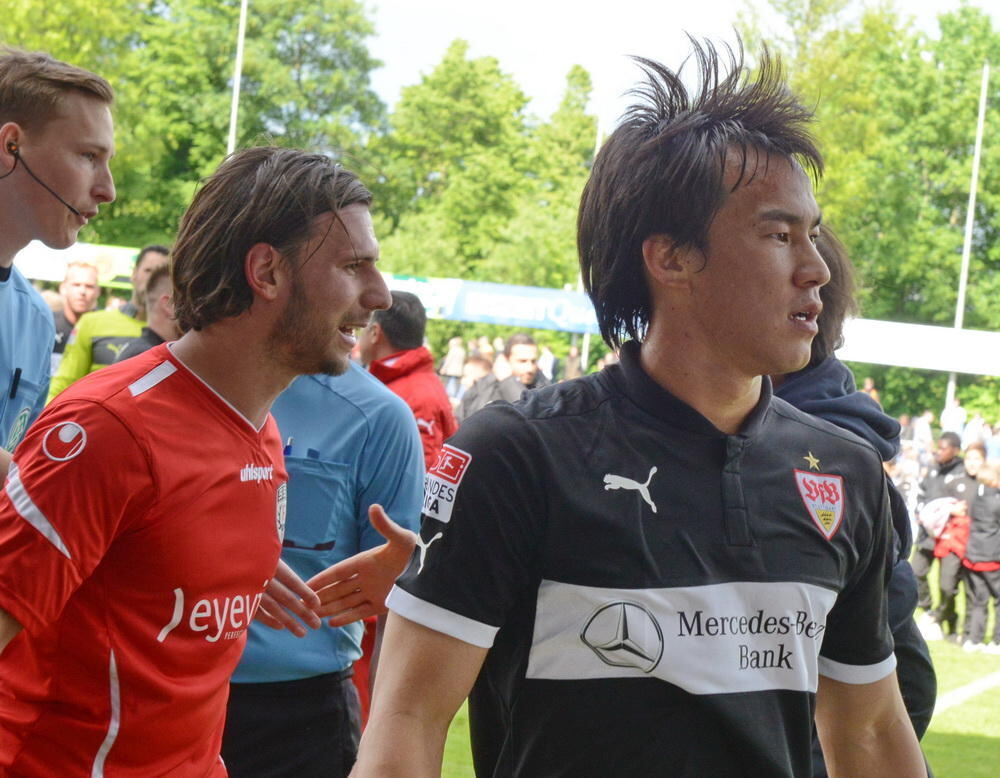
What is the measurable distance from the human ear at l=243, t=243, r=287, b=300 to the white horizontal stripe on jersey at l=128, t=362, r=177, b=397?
0.29m

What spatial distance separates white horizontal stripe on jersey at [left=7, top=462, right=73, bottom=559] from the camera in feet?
7.59

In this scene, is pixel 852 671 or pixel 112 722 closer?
pixel 852 671

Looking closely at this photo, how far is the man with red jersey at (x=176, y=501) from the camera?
2.36 metres

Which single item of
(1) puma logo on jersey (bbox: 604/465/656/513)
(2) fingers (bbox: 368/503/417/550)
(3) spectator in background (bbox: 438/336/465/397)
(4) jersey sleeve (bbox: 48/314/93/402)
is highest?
(1) puma logo on jersey (bbox: 604/465/656/513)

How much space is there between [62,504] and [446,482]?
2.32ft

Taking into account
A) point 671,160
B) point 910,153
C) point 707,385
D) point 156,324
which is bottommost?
point 910,153

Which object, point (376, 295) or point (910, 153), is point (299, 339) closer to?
point (376, 295)

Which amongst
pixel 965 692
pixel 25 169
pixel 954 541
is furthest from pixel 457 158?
pixel 25 169

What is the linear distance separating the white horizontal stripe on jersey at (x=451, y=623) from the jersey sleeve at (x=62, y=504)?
65cm

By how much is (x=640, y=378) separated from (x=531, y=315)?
26.3m

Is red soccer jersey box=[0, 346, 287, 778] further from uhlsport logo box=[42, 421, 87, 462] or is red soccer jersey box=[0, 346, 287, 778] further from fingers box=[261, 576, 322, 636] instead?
fingers box=[261, 576, 322, 636]

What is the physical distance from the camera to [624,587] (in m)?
2.05

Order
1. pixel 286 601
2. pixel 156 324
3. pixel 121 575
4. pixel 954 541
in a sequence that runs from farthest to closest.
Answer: pixel 954 541
pixel 156 324
pixel 286 601
pixel 121 575

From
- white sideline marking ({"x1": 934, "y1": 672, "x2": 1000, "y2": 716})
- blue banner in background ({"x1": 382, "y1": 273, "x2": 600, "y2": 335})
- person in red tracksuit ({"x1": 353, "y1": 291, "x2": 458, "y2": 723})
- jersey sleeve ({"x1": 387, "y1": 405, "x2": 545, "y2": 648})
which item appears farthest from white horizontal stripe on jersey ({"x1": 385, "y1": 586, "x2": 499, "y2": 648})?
blue banner in background ({"x1": 382, "y1": 273, "x2": 600, "y2": 335})
